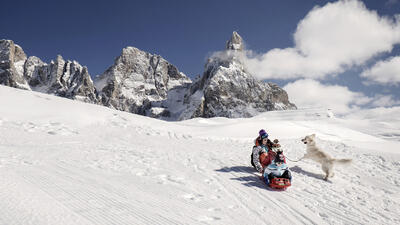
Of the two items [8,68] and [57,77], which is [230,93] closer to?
[57,77]

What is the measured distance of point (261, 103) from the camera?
15588cm

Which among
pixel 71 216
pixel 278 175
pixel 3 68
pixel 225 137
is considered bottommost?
pixel 71 216

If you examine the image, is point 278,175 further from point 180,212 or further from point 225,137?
point 225,137

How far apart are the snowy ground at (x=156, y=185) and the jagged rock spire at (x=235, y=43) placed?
171 m

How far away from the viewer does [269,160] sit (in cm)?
654

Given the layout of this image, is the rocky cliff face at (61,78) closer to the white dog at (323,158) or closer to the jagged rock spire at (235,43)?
the jagged rock spire at (235,43)

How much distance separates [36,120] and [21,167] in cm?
729

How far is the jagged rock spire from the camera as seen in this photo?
17400 cm

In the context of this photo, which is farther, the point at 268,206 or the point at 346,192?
the point at 346,192

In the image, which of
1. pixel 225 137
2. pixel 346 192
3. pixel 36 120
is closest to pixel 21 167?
pixel 36 120

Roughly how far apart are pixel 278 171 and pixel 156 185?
3008 mm

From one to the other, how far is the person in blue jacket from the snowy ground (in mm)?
346

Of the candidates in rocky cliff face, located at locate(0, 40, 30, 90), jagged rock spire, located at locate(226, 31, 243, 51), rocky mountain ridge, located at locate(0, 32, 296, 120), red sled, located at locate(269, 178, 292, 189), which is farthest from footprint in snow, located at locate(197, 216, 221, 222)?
rocky cliff face, located at locate(0, 40, 30, 90)

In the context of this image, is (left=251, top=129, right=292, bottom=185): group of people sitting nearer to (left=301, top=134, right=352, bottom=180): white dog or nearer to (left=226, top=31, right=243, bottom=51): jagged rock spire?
(left=301, top=134, right=352, bottom=180): white dog
